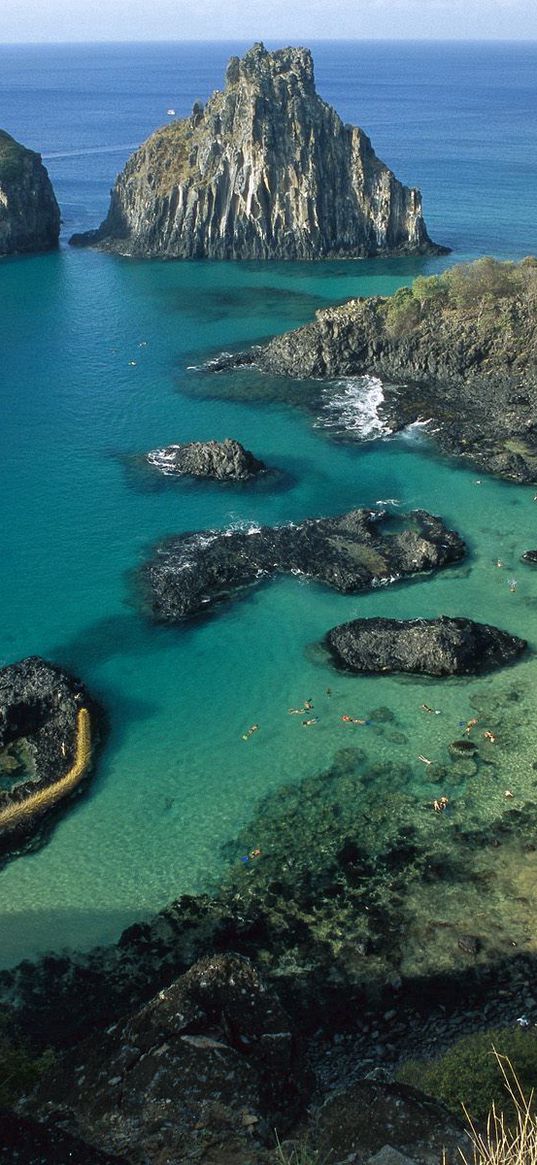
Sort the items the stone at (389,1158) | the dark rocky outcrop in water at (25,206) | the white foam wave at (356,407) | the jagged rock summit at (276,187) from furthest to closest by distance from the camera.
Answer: the dark rocky outcrop in water at (25,206), the jagged rock summit at (276,187), the white foam wave at (356,407), the stone at (389,1158)

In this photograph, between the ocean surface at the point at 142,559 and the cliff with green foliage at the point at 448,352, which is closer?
the ocean surface at the point at 142,559

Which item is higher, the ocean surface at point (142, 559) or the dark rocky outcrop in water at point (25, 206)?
the dark rocky outcrop in water at point (25, 206)

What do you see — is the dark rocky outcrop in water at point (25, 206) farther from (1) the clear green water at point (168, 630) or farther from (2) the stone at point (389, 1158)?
(2) the stone at point (389, 1158)

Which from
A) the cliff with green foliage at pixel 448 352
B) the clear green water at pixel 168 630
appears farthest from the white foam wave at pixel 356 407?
the clear green water at pixel 168 630

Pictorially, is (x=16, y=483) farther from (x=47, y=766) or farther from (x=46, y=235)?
(x=46, y=235)

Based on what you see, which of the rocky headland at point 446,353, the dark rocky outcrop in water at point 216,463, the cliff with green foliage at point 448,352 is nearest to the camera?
the dark rocky outcrop in water at point 216,463

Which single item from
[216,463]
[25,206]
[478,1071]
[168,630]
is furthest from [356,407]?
[25,206]

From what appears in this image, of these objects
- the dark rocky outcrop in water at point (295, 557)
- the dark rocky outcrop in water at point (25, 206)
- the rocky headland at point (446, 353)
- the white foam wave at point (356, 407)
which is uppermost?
the dark rocky outcrop in water at point (25, 206)
